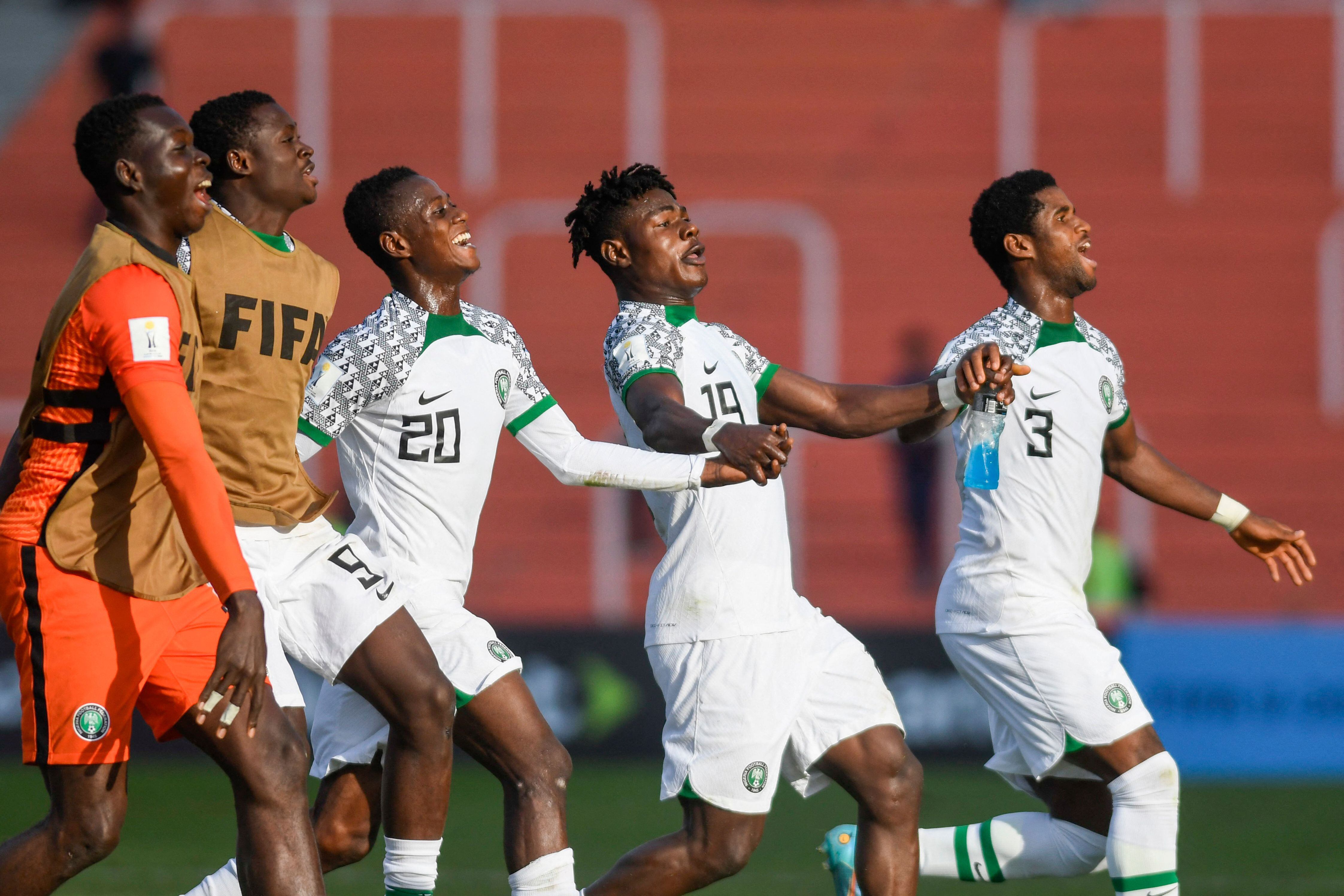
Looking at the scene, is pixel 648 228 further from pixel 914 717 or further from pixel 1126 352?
pixel 1126 352

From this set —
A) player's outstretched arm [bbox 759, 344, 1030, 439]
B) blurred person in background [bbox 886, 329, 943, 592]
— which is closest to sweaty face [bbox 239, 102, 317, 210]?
player's outstretched arm [bbox 759, 344, 1030, 439]

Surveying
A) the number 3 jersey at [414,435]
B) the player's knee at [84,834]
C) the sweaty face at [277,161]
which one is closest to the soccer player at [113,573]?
the player's knee at [84,834]

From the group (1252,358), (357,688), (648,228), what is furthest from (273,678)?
(1252,358)


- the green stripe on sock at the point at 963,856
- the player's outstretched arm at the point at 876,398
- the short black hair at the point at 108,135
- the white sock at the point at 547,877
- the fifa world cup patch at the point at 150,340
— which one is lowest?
the green stripe on sock at the point at 963,856

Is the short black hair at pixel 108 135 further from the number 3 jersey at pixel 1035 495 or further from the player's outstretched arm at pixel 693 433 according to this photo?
the number 3 jersey at pixel 1035 495

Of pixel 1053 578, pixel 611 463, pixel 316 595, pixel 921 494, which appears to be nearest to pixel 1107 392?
pixel 1053 578

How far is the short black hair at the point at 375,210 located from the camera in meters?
5.18

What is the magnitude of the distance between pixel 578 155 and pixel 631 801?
8080 millimetres

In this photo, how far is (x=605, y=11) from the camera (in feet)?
52.6

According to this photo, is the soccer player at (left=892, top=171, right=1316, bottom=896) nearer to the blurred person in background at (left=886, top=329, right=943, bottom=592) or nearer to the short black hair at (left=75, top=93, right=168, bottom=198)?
the short black hair at (left=75, top=93, right=168, bottom=198)

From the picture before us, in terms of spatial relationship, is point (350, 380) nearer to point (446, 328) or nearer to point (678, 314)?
point (446, 328)

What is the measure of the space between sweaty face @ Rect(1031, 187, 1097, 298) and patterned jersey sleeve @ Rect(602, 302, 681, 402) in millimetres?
1332

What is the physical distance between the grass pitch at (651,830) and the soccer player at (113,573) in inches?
115

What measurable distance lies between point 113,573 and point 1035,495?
2.80 m
